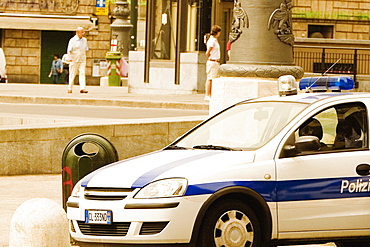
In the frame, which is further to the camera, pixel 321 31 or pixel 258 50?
pixel 321 31

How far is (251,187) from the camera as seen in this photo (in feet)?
24.7

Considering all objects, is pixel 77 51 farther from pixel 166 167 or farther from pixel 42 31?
pixel 42 31

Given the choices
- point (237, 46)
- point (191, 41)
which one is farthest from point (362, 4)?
point (237, 46)

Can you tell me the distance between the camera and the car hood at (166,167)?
7434mm

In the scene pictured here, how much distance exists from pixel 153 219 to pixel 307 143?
1328 millimetres

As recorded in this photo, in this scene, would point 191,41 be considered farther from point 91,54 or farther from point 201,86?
point 91,54

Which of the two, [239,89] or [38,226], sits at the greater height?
[239,89]

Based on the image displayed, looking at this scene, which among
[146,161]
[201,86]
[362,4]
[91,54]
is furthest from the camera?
[91,54]

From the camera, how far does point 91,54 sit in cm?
4466

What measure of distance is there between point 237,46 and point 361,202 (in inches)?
283

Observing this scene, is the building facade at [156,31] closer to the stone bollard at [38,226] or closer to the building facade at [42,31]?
the building facade at [42,31]

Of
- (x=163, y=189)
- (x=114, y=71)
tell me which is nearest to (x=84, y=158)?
(x=163, y=189)

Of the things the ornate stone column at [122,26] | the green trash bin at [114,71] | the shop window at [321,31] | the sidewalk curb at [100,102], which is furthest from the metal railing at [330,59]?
the ornate stone column at [122,26]

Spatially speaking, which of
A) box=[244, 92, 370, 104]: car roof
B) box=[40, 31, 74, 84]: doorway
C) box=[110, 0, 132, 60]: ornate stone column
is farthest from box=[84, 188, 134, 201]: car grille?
box=[40, 31, 74, 84]: doorway
